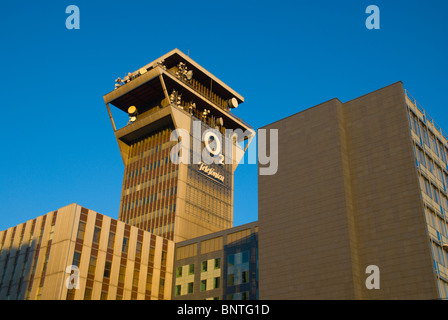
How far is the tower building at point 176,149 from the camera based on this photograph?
12275 cm

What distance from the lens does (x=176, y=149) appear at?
127 meters

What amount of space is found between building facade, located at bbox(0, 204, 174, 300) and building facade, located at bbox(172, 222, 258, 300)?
4.43m

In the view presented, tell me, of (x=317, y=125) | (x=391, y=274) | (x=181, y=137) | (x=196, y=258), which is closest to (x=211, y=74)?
(x=181, y=137)

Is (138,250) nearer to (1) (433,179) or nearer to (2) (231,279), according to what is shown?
(2) (231,279)

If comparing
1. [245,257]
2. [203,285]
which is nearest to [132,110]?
[203,285]

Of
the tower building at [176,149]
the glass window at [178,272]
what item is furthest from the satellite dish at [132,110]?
the glass window at [178,272]

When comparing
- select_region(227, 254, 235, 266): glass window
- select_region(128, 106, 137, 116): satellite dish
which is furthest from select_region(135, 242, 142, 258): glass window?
select_region(128, 106, 137, 116): satellite dish

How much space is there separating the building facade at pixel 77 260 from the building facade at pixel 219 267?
4.43 m

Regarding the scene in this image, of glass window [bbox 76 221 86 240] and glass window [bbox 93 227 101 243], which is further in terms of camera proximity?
glass window [bbox 93 227 101 243]

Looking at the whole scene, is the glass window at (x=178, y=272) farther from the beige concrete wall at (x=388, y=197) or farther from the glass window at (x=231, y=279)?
the beige concrete wall at (x=388, y=197)

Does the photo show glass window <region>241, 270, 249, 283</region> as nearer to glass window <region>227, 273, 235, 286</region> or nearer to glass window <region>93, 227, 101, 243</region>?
glass window <region>227, 273, 235, 286</region>

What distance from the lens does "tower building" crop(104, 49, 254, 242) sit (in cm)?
12275

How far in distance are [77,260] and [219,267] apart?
2394 centimetres
